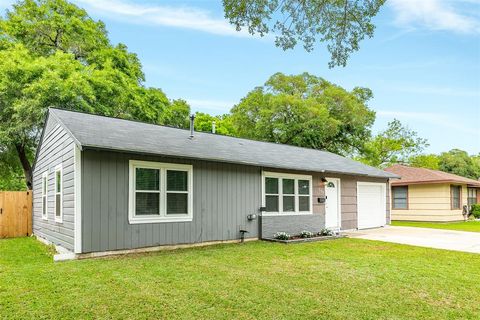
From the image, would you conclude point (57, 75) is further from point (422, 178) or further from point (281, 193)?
point (422, 178)

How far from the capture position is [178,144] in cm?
878

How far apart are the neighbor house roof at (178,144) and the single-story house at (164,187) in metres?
0.03

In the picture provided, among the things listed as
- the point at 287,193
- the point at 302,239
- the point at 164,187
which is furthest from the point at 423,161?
the point at 164,187

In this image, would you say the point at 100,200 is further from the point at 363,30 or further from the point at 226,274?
the point at 363,30

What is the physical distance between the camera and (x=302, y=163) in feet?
36.6

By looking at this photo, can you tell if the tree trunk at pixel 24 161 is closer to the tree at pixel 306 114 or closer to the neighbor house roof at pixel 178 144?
the neighbor house roof at pixel 178 144

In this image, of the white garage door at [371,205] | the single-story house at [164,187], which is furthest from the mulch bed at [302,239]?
the white garage door at [371,205]

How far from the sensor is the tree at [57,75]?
15398 millimetres

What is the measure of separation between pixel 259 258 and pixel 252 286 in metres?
2.12

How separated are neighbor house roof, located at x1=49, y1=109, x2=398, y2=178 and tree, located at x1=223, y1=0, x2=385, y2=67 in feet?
10.7

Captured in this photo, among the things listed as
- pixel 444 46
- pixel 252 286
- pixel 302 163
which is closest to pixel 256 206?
pixel 302 163

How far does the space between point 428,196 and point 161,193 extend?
599 inches

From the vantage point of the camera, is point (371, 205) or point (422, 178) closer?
point (371, 205)

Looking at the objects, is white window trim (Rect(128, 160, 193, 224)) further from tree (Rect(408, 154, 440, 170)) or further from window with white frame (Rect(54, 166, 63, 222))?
tree (Rect(408, 154, 440, 170))
